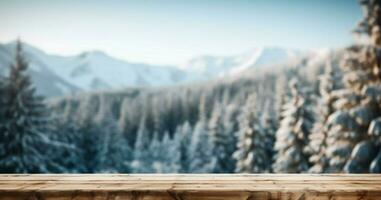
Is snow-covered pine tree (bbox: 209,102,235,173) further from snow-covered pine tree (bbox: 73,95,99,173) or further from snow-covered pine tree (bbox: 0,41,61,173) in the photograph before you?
snow-covered pine tree (bbox: 0,41,61,173)

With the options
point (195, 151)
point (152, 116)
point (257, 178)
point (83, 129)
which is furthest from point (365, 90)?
point (152, 116)

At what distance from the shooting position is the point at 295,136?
24.5m

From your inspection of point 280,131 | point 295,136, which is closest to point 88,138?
point 280,131

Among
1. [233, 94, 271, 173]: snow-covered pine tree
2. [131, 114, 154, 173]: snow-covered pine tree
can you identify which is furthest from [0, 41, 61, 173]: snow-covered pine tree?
[131, 114, 154, 173]: snow-covered pine tree

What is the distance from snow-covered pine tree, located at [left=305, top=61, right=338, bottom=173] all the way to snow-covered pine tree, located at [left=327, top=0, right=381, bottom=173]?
4575 mm

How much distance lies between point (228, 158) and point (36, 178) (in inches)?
1575

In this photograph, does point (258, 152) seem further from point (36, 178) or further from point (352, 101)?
point (36, 178)

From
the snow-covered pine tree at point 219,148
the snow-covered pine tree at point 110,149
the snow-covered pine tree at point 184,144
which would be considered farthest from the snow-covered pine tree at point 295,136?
the snow-covered pine tree at point 184,144

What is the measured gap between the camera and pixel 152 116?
104 m

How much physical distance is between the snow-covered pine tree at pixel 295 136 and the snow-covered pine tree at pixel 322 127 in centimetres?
76

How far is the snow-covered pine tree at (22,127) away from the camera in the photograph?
20.2 m

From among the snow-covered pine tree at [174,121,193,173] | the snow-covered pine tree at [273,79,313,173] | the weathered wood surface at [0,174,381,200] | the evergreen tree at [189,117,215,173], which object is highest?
the weathered wood surface at [0,174,381,200]

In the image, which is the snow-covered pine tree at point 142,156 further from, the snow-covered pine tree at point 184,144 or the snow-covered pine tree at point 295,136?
the snow-covered pine tree at point 295,136

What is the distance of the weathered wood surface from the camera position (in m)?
2.11
